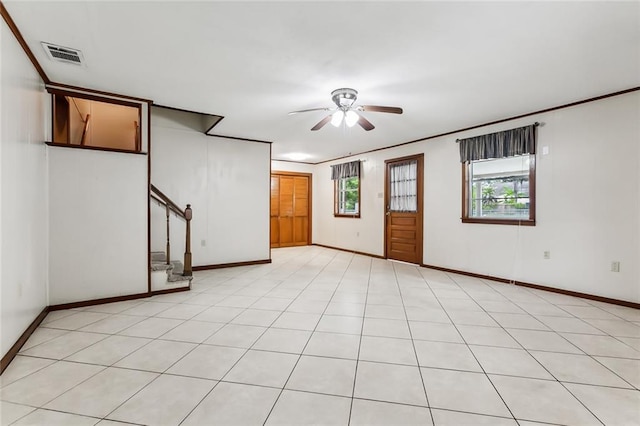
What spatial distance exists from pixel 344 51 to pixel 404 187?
4.14 m

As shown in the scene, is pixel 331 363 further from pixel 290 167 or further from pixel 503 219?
pixel 290 167

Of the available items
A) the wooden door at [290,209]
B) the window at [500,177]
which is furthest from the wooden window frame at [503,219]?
the wooden door at [290,209]


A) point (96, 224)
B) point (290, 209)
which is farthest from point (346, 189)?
point (96, 224)

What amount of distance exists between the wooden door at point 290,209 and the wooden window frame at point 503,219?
471cm

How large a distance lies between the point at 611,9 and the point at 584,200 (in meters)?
2.53

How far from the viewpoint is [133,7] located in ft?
6.98

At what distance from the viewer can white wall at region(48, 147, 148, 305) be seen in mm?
3369

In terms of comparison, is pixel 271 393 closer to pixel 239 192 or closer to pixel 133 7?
pixel 133 7

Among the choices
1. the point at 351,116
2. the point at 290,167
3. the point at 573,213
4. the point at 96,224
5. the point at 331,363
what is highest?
the point at 290,167

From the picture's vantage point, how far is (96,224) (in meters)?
3.56

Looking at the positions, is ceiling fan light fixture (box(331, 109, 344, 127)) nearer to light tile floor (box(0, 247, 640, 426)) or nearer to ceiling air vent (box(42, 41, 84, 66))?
light tile floor (box(0, 247, 640, 426))

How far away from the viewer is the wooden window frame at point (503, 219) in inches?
170

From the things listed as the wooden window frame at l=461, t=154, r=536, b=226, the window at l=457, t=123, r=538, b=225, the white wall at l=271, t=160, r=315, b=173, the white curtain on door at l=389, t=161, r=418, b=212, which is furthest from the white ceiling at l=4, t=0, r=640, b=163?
the white wall at l=271, t=160, r=315, b=173

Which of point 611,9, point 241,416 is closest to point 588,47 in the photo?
point 611,9
